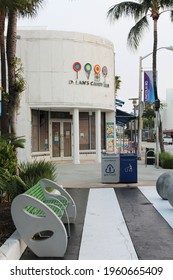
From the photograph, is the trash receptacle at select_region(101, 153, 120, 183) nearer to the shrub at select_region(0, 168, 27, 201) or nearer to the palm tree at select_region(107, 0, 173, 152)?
the shrub at select_region(0, 168, 27, 201)

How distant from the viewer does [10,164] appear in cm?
904

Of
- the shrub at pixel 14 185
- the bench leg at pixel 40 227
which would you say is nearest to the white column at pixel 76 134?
the shrub at pixel 14 185

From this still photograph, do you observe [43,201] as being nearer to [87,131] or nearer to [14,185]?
[14,185]

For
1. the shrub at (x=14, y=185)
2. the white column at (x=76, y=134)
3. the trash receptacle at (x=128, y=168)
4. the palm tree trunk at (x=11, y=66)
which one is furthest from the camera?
the white column at (x=76, y=134)

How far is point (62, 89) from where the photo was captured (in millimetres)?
21594

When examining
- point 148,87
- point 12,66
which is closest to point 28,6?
point 12,66

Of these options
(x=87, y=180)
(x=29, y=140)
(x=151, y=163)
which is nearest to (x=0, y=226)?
(x=87, y=180)

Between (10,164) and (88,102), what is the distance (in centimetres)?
1376

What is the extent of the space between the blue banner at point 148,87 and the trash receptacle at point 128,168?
1350cm

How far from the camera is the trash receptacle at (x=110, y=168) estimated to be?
43.7 feet

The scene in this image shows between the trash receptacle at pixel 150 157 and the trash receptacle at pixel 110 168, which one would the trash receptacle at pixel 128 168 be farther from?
the trash receptacle at pixel 150 157

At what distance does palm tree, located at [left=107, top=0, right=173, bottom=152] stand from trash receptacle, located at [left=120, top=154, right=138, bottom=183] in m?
9.70

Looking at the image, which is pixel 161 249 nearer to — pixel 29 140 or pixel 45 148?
pixel 29 140

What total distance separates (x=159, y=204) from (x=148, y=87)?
17.6 meters
